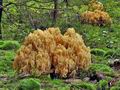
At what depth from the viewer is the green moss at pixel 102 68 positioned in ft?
34.6

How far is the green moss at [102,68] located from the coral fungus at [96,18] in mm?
6506

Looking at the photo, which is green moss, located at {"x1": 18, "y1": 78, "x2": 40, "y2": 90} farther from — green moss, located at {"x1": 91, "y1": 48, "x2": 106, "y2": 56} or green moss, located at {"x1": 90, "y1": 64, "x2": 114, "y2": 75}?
green moss, located at {"x1": 91, "y1": 48, "x2": 106, "y2": 56}

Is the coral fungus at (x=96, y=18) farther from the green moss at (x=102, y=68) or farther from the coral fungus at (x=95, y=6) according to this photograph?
the green moss at (x=102, y=68)

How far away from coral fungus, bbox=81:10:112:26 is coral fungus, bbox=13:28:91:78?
723cm

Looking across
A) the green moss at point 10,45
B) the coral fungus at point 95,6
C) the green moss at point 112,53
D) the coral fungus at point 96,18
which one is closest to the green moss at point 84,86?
the green moss at point 112,53

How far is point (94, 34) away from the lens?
1600cm

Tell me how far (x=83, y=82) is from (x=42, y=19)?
7.56 meters

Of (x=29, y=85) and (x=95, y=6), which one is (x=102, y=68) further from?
(x=95, y=6)

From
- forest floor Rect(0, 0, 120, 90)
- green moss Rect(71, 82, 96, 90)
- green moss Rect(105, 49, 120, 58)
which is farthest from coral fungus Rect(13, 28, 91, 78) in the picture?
green moss Rect(105, 49, 120, 58)

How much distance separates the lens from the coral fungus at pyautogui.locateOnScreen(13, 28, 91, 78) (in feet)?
31.9

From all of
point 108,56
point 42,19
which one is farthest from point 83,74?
point 42,19

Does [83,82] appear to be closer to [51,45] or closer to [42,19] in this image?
[51,45]

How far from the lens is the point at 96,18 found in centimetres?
1775

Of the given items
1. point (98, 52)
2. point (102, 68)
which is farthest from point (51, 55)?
point (98, 52)
